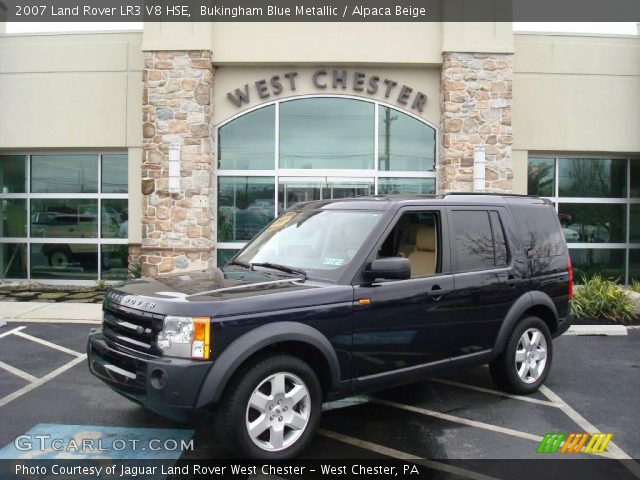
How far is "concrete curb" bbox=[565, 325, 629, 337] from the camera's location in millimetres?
8570

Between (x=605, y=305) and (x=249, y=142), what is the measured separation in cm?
757

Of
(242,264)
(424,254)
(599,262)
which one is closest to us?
(424,254)

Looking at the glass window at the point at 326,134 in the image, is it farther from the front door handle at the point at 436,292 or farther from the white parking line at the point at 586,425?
the front door handle at the point at 436,292

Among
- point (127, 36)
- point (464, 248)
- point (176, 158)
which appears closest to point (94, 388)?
point (464, 248)

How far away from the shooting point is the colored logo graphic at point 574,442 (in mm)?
4219

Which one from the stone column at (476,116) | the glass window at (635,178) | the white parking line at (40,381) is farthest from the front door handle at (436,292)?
the glass window at (635,178)

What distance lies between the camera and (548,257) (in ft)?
19.0

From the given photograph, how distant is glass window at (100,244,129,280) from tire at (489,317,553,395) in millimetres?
9942

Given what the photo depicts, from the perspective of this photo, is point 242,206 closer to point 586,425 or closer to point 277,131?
point 277,131

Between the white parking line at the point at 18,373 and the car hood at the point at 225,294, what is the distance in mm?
2173

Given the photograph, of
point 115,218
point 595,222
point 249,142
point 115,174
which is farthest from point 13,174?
point 595,222

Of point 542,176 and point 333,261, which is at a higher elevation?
point 542,176

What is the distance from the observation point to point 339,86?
39.3 feet

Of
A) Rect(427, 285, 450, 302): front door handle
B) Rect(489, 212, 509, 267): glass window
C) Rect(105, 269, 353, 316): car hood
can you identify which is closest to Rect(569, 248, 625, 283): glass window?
Rect(489, 212, 509, 267): glass window
